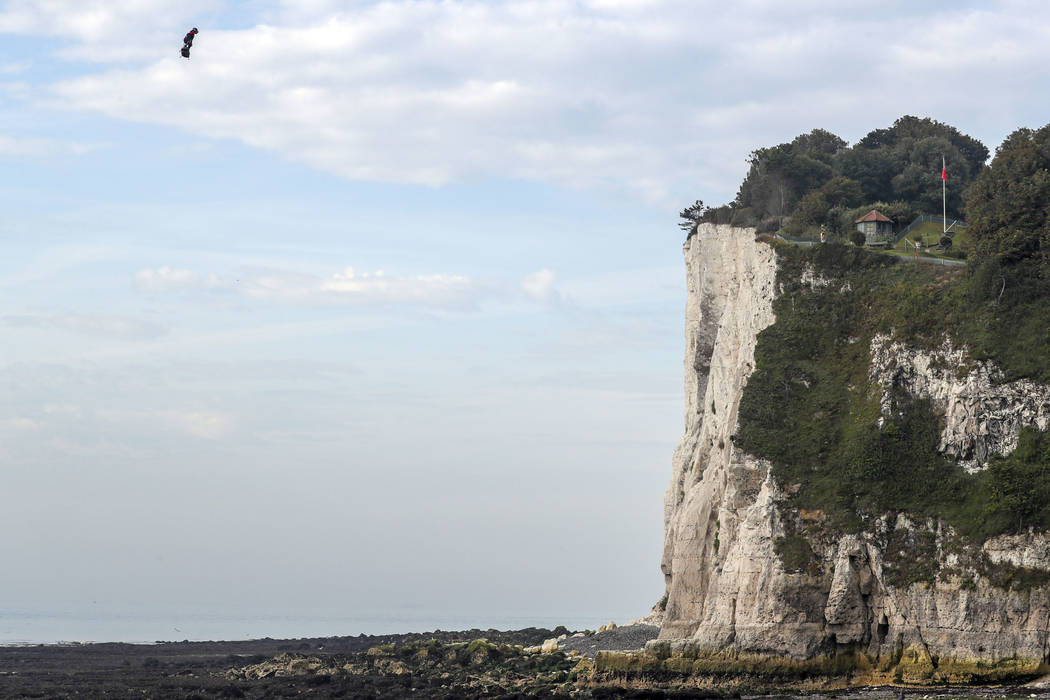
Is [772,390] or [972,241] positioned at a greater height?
[972,241]

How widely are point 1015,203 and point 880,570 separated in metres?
18.3

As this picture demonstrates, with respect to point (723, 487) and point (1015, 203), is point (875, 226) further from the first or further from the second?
point (723, 487)

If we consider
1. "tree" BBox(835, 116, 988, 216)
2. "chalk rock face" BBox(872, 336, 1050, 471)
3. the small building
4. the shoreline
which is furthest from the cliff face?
"tree" BBox(835, 116, 988, 216)

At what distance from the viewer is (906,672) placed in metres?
41.4

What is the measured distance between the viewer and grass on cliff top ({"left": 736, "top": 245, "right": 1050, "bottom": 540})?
4297cm

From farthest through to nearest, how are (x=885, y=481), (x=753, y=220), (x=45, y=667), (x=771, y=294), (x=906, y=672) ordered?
1. (x=45, y=667)
2. (x=753, y=220)
3. (x=771, y=294)
4. (x=885, y=481)
5. (x=906, y=672)

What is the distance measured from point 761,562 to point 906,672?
6.78 meters

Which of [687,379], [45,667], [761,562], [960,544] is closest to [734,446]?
[761,562]

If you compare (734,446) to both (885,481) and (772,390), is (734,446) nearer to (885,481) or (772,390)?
(772,390)

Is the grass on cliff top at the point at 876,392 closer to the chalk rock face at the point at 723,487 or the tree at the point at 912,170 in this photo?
the chalk rock face at the point at 723,487

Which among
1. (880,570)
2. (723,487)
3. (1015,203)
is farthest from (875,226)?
(880,570)

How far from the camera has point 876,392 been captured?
156 ft

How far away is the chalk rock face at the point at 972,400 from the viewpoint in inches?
1724

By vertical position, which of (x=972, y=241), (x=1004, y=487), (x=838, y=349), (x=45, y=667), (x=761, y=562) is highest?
(x=972, y=241)
